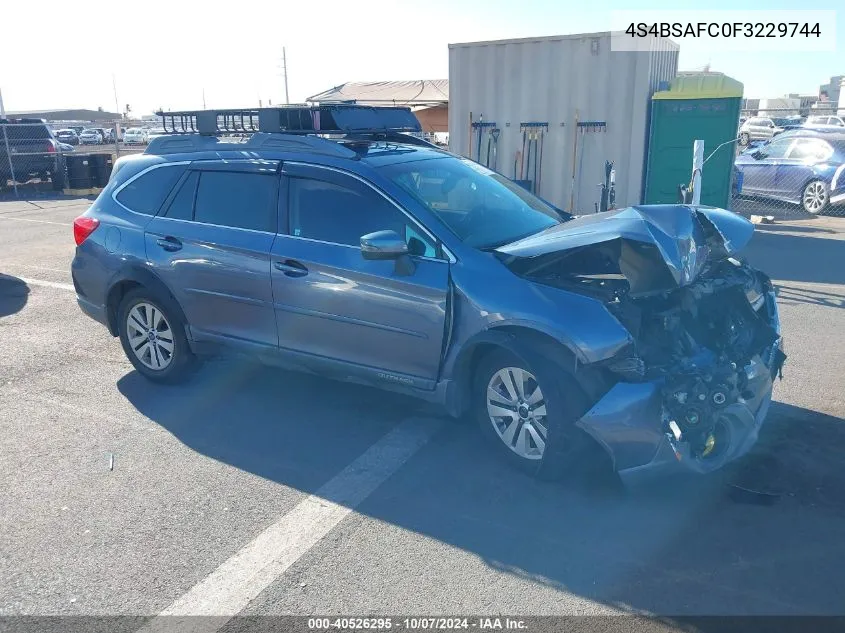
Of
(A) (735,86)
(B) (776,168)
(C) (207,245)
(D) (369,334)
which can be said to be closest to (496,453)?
(D) (369,334)

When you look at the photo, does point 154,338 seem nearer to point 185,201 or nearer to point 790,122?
point 185,201

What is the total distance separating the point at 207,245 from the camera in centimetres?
522

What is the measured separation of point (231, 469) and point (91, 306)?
2.40 metres

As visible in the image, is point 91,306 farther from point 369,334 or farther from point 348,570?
point 348,570

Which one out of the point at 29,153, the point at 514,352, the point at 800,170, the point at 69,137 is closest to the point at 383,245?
the point at 514,352

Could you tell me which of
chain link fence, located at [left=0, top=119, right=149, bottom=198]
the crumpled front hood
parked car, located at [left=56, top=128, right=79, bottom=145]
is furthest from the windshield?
Result: parked car, located at [left=56, top=128, right=79, bottom=145]

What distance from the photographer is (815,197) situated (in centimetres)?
1466

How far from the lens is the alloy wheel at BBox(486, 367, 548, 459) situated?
4133 millimetres

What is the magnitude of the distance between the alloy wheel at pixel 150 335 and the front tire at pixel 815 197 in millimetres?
13370

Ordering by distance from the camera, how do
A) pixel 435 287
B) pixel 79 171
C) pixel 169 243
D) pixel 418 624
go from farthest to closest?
pixel 79 171 → pixel 169 243 → pixel 435 287 → pixel 418 624

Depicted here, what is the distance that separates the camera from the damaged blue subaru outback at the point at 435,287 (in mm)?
3904

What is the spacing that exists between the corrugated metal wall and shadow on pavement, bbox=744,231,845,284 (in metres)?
2.18

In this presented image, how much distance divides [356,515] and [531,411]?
111 cm

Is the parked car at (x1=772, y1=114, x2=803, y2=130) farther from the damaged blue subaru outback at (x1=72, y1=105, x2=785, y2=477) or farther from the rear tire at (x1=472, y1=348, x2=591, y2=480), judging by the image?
the rear tire at (x1=472, y1=348, x2=591, y2=480)
